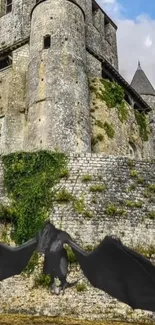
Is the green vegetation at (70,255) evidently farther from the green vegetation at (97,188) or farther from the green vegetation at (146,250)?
the green vegetation at (97,188)

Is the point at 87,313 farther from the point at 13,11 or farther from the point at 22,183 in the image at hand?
the point at 13,11

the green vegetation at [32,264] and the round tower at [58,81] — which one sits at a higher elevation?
the round tower at [58,81]

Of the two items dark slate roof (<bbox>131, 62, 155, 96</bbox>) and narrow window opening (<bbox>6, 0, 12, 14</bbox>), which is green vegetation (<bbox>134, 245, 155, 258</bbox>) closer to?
narrow window opening (<bbox>6, 0, 12, 14</bbox>)

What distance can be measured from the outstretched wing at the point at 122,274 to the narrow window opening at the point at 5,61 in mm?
15716

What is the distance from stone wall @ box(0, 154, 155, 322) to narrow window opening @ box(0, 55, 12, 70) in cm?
1209

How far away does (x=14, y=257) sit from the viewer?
13.0m

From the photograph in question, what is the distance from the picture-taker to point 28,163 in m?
15.7

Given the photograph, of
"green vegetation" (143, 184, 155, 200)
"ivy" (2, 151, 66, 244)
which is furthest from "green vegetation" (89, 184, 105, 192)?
"green vegetation" (143, 184, 155, 200)

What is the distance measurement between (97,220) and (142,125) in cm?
1545

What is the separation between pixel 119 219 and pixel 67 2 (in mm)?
14019

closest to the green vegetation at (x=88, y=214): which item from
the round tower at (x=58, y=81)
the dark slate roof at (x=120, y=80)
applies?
the round tower at (x=58, y=81)

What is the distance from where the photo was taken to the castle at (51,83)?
21.6 meters

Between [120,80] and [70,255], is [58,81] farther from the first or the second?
[70,255]

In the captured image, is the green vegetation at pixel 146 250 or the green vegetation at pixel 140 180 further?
the green vegetation at pixel 140 180
